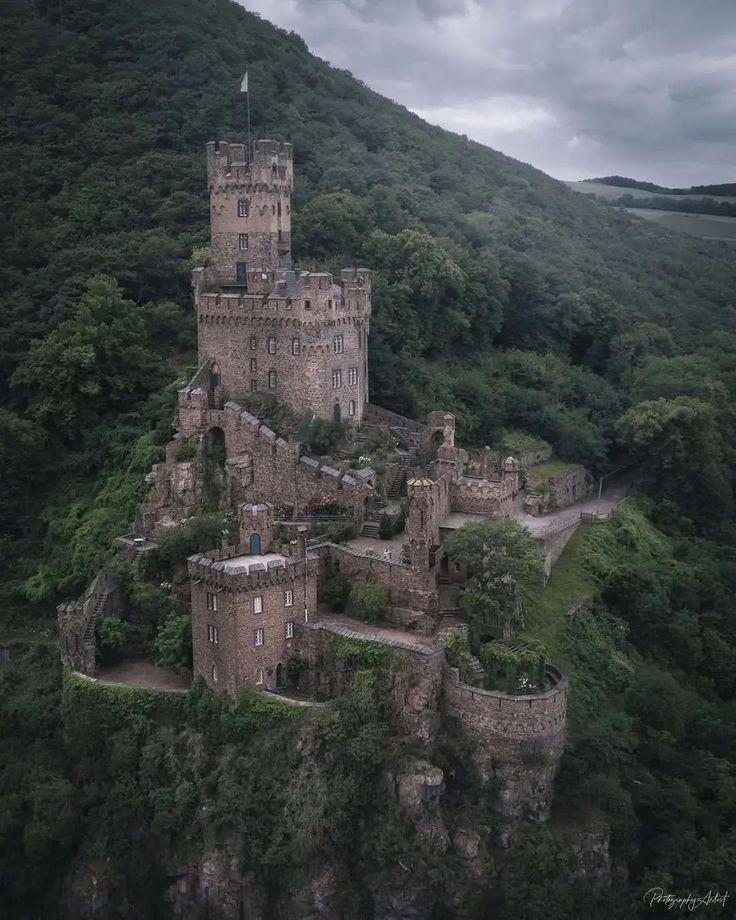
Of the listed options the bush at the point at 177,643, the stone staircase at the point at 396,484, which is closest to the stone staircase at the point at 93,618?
the bush at the point at 177,643

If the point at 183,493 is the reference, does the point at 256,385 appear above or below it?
above

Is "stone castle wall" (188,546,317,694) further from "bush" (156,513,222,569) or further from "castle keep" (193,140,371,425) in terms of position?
"castle keep" (193,140,371,425)

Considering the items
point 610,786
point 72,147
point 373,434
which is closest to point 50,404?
point 373,434

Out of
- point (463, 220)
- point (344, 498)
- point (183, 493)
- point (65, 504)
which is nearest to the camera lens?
point (344, 498)

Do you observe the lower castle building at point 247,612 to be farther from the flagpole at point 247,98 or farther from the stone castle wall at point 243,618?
the flagpole at point 247,98

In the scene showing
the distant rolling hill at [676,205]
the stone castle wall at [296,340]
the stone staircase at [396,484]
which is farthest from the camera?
the distant rolling hill at [676,205]

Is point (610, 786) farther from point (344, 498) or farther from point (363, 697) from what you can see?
point (344, 498)

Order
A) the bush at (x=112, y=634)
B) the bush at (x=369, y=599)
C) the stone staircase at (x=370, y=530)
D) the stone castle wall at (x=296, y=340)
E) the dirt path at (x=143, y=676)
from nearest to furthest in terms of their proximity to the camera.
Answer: the bush at (x=369, y=599)
the dirt path at (x=143, y=676)
the bush at (x=112, y=634)
the stone staircase at (x=370, y=530)
the stone castle wall at (x=296, y=340)
